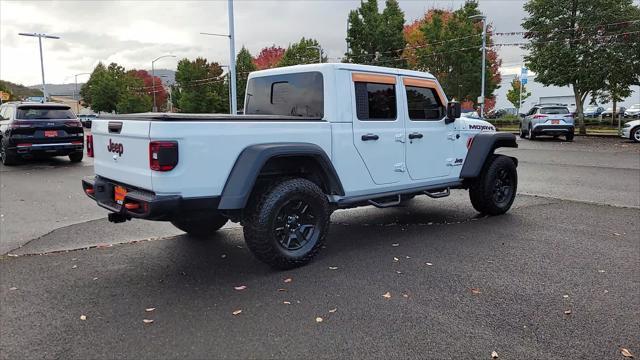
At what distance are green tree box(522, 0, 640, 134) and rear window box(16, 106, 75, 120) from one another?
2211 centimetres

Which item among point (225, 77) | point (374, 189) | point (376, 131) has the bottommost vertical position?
point (374, 189)

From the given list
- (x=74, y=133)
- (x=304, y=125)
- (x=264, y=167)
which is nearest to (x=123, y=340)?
(x=264, y=167)

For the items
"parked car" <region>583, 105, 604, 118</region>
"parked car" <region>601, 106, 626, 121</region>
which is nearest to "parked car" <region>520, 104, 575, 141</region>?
"parked car" <region>601, 106, 626, 121</region>

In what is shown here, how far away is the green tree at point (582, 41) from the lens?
2402 cm

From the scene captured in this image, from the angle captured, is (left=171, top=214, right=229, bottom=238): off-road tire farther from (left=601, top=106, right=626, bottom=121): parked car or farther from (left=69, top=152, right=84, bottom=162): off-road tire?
(left=601, top=106, right=626, bottom=121): parked car

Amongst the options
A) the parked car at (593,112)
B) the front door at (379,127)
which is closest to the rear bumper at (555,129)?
the front door at (379,127)

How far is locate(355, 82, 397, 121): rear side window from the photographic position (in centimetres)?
538

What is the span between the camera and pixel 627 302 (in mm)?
4051

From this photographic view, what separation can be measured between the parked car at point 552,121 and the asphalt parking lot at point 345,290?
16.6 meters

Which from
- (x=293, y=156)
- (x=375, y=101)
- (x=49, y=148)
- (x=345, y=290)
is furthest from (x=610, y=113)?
(x=345, y=290)

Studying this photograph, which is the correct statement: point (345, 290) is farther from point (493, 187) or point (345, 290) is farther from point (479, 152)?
point (493, 187)

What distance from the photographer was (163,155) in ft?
13.0

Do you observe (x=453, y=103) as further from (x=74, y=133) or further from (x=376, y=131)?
(x=74, y=133)

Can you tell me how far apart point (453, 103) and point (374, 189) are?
1.71 meters
